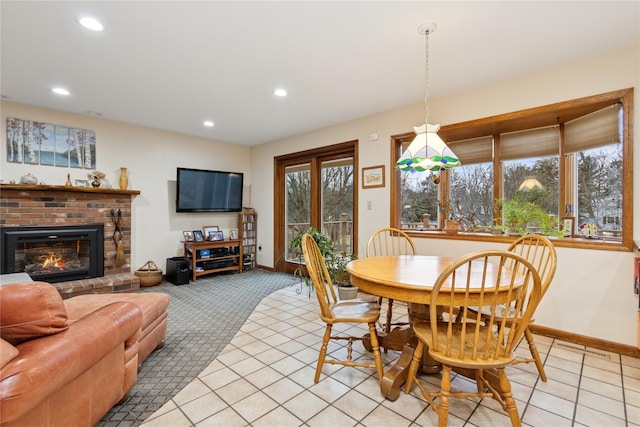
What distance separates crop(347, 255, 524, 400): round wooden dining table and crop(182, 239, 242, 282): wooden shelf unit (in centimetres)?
338

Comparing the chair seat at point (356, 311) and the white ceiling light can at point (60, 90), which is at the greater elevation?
the white ceiling light can at point (60, 90)

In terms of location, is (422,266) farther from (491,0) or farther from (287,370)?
(491,0)

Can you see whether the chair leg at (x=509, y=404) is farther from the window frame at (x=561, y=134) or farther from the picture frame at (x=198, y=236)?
the picture frame at (x=198, y=236)

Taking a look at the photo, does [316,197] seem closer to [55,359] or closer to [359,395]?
[359,395]

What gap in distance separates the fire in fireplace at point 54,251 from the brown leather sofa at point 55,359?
3.02 metres

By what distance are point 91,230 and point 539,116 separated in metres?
5.47

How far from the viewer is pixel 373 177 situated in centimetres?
403

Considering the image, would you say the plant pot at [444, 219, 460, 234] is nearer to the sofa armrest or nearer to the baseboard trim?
the baseboard trim

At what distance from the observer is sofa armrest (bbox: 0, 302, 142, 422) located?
3.23 ft

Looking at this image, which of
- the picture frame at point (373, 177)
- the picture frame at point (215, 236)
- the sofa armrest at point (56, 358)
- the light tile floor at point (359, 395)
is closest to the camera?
the sofa armrest at point (56, 358)

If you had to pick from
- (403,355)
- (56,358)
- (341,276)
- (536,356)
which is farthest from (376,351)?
(341,276)

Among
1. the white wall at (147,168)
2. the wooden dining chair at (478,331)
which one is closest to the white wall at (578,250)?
the wooden dining chair at (478,331)

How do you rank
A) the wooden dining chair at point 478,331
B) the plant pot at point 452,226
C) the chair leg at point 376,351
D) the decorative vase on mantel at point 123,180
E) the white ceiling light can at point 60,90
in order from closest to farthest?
the wooden dining chair at point 478,331
the chair leg at point 376,351
the white ceiling light can at point 60,90
the plant pot at point 452,226
the decorative vase on mantel at point 123,180

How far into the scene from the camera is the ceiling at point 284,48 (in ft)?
6.43
